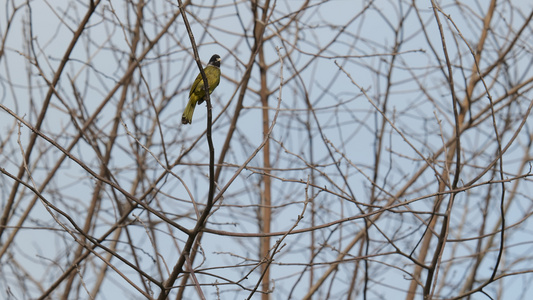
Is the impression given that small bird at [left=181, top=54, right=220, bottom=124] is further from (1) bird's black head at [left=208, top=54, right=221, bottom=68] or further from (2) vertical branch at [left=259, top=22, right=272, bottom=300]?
(2) vertical branch at [left=259, top=22, right=272, bottom=300]

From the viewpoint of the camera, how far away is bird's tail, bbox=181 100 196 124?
3.66 m

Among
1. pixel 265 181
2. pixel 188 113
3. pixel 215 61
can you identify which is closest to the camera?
pixel 188 113

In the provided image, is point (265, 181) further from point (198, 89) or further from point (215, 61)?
point (198, 89)

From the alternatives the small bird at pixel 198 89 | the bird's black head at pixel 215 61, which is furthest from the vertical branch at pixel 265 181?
the small bird at pixel 198 89

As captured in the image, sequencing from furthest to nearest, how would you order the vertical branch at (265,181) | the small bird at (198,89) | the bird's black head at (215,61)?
the vertical branch at (265,181)
the bird's black head at (215,61)
the small bird at (198,89)

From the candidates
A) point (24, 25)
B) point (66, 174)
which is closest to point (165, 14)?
point (24, 25)

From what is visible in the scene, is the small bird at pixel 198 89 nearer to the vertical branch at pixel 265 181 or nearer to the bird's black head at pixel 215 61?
the bird's black head at pixel 215 61

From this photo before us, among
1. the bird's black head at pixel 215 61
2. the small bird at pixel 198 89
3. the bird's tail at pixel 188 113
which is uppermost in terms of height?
the bird's black head at pixel 215 61

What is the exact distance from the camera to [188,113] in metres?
3.81

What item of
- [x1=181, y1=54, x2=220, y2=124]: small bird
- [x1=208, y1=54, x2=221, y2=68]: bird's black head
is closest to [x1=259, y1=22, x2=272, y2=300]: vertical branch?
[x1=208, y1=54, x2=221, y2=68]: bird's black head

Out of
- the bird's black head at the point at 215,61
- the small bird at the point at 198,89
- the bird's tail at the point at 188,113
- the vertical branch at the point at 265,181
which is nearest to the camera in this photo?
the bird's tail at the point at 188,113

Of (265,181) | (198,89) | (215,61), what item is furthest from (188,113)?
(265,181)

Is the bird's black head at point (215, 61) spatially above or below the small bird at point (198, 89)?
above

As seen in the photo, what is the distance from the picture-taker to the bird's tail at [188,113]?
3.66 m
